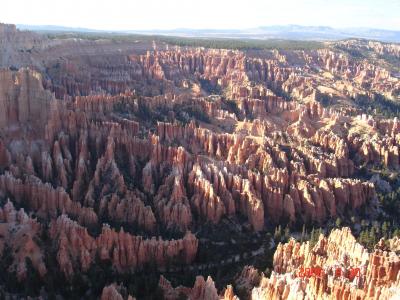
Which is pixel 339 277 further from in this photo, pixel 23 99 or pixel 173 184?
pixel 23 99

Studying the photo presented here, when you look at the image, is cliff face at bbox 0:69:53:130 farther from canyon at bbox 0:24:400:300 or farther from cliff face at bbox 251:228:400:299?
cliff face at bbox 251:228:400:299

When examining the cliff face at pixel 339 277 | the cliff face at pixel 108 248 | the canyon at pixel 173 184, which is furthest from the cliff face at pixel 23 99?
the cliff face at pixel 339 277

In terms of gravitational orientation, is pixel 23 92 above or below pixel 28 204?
above

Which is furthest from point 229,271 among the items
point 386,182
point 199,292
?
point 386,182

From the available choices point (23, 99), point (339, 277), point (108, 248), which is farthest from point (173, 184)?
point (339, 277)

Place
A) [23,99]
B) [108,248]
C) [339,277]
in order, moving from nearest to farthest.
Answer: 1. [339,277]
2. [108,248]
3. [23,99]

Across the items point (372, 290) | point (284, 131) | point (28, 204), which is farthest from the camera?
point (284, 131)

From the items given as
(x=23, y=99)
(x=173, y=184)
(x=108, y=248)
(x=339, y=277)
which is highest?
(x=23, y=99)

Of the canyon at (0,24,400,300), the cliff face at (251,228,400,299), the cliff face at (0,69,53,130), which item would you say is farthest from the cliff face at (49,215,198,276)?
the cliff face at (0,69,53,130)

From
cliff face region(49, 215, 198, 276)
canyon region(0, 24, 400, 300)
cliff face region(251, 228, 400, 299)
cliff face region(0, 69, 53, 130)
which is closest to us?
cliff face region(251, 228, 400, 299)

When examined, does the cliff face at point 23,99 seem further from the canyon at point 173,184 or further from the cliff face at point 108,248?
the cliff face at point 108,248

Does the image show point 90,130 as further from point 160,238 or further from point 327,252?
point 327,252
